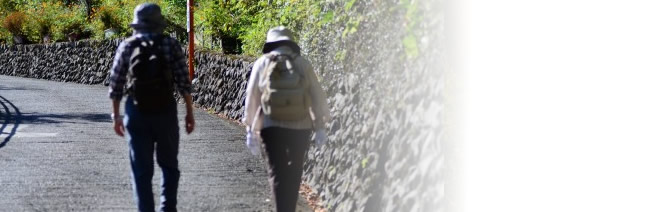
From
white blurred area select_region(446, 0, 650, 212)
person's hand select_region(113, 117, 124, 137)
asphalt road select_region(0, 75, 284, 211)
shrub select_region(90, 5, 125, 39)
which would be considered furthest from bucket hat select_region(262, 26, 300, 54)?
shrub select_region(90, 5, 125, 39)

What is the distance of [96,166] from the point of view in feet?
43.9

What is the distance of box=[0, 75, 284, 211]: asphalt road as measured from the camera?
1062cm

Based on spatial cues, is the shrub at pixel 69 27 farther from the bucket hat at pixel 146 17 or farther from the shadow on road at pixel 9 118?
the bucket hat at pixel 146 17

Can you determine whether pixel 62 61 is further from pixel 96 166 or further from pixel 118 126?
pixel 118 126

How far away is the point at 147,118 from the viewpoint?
8273mm

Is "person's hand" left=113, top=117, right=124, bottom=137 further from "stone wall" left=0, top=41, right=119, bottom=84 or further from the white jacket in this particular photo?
"stone wall" left=0, top=41, right=119, bottom=84

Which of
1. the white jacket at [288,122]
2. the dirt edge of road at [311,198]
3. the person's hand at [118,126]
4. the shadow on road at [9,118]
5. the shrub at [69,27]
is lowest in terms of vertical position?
the dirt edge of road at [311,198]

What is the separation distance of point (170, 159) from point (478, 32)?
2844mm

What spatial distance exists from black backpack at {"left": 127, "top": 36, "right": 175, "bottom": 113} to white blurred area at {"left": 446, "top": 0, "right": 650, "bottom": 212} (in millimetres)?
2440

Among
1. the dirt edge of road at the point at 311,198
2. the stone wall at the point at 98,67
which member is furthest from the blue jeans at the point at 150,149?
the stone wall at the point at 98,67

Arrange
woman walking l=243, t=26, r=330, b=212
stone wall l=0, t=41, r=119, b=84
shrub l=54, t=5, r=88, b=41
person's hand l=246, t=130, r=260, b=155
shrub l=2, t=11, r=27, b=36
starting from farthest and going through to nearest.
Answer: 1. shrub l=2, t=11, r=27, b=36
2. shrub l=54, t=5, r=88, b=41
3. stone wall l=0, t=41, r=119, b=84
4. person's hand l=246, t=130, r=260, b=155
5. woman walking l=243, t=26, r=330, b=212

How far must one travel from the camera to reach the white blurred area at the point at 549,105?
217 inches

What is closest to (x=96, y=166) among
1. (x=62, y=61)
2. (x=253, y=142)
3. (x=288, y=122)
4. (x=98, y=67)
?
(x=253, y=142)

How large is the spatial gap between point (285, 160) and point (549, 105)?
2.81m
